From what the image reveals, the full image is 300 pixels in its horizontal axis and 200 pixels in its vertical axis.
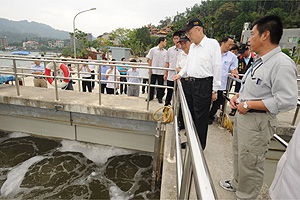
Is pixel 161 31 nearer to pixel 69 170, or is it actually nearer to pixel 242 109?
pixel 69 170

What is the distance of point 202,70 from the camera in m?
2.19

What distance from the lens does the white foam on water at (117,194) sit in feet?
10.7

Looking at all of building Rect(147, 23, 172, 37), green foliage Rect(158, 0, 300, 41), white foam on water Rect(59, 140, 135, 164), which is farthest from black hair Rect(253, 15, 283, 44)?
building Rect(147, 23, 172, 37)

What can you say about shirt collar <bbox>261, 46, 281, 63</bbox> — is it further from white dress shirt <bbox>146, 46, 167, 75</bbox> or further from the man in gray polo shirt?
white dress shirt <bbox>146, 46, 167, 75</bbox>

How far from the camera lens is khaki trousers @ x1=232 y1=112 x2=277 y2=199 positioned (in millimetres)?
1468

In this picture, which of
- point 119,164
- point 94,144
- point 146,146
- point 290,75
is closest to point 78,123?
point 94,144

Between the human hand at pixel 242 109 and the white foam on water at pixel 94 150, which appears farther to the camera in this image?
the white foam on water at pixel 94 150

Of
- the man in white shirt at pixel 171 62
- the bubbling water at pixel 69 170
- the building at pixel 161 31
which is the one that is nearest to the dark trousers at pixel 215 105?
the man in white shirt at pixel 171 62

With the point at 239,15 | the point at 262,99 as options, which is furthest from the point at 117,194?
the point at 239,15

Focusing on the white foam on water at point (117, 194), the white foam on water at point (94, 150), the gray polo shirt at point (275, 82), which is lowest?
the white foam on water at point (117, 194)

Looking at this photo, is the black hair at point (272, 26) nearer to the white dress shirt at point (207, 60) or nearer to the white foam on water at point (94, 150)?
the white dress shirt at point (207, 60)

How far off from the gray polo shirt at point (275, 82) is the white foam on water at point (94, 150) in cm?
346

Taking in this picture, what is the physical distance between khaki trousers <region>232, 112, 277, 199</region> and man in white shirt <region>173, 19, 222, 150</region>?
68cm

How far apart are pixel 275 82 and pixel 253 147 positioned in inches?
22.2
